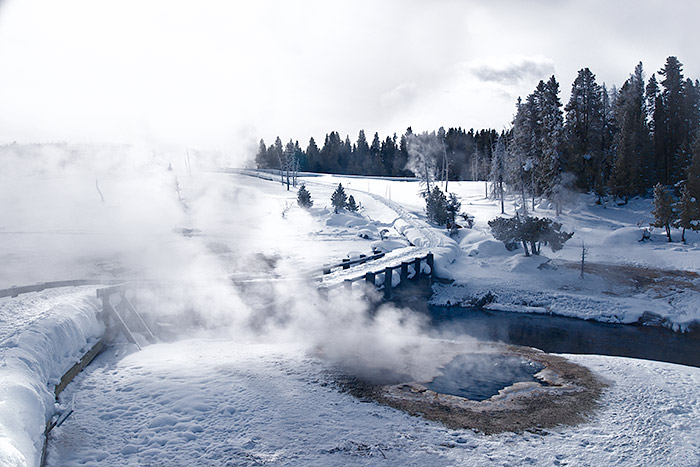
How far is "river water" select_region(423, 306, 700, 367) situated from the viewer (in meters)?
16.4

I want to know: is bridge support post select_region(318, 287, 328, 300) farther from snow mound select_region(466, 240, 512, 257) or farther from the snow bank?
snow mound select_region(466, 240, 512, 257)

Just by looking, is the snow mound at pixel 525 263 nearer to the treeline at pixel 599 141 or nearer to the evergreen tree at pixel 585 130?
the treeline at pixel 599 141

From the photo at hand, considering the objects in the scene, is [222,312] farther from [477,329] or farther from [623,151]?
[623,151]

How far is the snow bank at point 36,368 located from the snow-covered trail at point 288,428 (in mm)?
572

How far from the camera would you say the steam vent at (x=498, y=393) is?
8.45 metres

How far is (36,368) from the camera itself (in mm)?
7559

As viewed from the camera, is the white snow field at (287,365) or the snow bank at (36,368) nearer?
the snow bank at (36,368)

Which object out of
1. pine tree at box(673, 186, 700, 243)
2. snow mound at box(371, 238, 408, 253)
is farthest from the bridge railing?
pine tree at box(673, 186, 700, 243)

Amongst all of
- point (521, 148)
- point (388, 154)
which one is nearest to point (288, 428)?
point (521, 148)

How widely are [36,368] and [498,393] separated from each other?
925cm

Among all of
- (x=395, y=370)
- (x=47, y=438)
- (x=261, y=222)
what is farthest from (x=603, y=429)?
(x=261, y=222)

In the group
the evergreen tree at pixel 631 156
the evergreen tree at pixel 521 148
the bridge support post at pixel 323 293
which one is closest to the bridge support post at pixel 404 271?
the bridge support post at pixel 323 293

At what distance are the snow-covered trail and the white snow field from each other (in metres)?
0.03

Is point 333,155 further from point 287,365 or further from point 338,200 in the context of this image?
point 287,365
